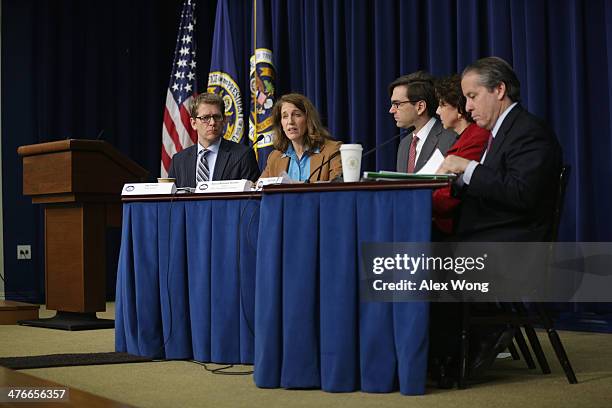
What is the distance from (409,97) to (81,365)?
1.90 m

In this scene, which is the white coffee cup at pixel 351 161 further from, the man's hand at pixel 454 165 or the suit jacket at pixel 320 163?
the suit jacket at pixel 320 163

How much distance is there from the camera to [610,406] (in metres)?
2.64

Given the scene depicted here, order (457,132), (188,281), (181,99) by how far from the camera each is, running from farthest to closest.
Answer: (181,99), (457,132), (188,281)

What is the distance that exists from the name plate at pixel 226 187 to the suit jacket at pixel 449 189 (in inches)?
31.2

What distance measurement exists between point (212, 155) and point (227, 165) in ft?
0.38

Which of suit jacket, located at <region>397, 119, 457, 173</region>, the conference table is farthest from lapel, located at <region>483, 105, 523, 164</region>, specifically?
suit jacket, located at <region>397, 119, 457, 173</region>

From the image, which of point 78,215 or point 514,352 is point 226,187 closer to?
point 514,352

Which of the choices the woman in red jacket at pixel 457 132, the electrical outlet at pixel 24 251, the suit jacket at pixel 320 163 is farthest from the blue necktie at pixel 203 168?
the electrical outlet at pixel 24 251

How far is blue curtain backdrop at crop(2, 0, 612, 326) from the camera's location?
492cm

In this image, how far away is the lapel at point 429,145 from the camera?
3.99 meters

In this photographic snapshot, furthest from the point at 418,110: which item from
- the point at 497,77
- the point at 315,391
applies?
the point at 315,391

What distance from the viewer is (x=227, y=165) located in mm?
4492

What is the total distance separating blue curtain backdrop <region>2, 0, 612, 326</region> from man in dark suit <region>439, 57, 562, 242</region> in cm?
188

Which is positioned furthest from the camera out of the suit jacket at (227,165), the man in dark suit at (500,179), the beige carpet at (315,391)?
the suit jacket at (227,165)
